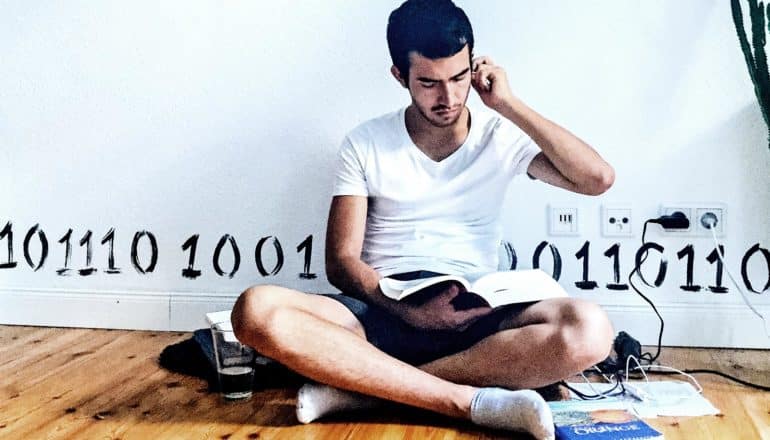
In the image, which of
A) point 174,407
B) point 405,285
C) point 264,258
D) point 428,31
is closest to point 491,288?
point 405,285

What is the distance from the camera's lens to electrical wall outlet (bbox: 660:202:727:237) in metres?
2.17

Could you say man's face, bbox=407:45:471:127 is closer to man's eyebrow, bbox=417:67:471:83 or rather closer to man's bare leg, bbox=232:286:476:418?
man's eyebrow, bbox=417:67:471:83

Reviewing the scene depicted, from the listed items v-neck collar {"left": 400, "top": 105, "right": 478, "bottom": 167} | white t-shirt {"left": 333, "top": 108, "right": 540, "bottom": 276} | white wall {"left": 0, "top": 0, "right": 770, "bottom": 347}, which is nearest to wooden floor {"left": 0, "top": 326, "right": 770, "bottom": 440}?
white wall {"left": 0, "top": 0, "right": 770, "bottom": 347}

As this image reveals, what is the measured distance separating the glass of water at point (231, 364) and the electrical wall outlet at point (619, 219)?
3.29 ft

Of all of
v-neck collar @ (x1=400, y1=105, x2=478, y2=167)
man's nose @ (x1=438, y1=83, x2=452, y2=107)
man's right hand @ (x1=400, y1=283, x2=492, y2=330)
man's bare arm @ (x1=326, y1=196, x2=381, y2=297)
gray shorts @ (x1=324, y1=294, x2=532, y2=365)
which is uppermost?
man's nose @ (x1=438, y1=83, x2=452, y2=107)

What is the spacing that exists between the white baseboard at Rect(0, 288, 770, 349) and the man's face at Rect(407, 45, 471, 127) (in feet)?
2.54

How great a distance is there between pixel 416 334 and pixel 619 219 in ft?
2.50

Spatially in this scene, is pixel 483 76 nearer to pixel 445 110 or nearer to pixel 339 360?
pixel 445 110

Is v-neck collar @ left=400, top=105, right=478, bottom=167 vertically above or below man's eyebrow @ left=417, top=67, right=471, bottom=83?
below

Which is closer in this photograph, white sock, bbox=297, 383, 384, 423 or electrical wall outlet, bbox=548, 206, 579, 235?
white sock, bbox=297, 383, 384, 423

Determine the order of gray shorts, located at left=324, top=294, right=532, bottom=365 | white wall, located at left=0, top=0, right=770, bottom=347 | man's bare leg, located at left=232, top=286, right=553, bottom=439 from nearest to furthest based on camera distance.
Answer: man's bare leg, located at left=232, top=286, right=553, bottom=439 → gray shorts, located at left=324, top=294, right=532, bottom=365 → white wall, located at left=0, top=0, right=770, bottom=347

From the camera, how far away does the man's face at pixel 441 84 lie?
A: 69.8 inches

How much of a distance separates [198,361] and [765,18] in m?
1.59

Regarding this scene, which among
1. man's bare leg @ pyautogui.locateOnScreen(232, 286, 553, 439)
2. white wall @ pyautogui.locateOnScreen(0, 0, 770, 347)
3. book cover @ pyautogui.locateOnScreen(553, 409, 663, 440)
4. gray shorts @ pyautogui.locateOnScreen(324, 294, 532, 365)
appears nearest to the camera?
book cover @ pyautogui.locateOnScreen(553, 409, 663, 440)
